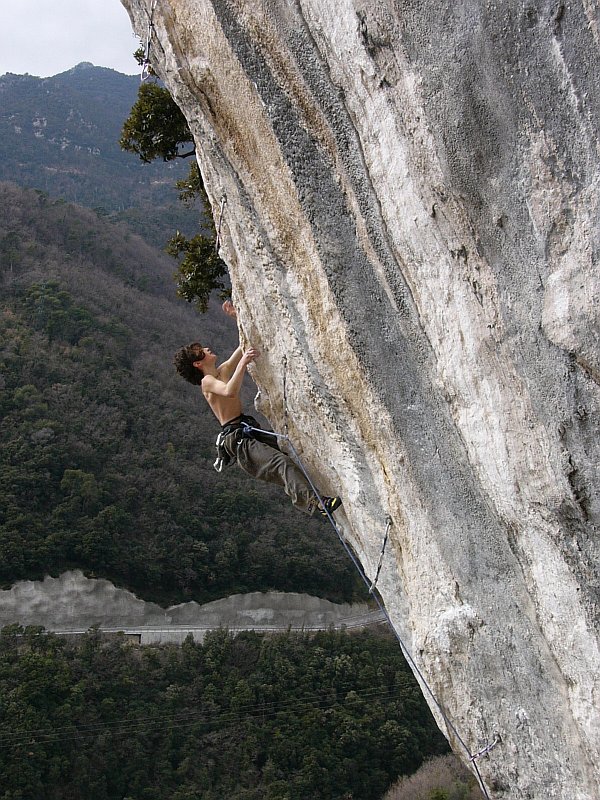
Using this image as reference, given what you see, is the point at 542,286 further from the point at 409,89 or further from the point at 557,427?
the point at 409,89

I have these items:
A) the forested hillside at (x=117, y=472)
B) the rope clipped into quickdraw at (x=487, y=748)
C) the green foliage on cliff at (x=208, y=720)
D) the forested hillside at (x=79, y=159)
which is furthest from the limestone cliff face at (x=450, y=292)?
the forested hillside at (x=79, y=159)

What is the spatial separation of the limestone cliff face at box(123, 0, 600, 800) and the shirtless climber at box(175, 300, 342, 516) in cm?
61

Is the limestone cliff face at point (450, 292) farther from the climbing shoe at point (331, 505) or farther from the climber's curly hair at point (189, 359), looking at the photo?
the climber's curly hair at point (189, 359)

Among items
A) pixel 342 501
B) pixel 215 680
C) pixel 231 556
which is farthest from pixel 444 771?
pixel 342 501

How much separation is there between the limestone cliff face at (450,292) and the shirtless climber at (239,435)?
23.8 inches

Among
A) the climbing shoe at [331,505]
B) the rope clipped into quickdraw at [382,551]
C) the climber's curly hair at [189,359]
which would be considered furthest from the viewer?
the climber's curly hair at [189,359]

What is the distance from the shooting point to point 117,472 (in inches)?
1137

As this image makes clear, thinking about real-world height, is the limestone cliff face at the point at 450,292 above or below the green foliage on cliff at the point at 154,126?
below

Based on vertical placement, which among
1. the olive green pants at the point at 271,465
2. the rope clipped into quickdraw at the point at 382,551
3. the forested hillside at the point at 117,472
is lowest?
the forested hillside at the point at 117,472

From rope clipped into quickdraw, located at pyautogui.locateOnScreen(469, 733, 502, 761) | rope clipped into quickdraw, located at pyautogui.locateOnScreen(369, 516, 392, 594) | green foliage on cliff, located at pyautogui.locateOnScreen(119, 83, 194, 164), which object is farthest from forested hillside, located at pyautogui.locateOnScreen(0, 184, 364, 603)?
rope clipped into quickdraw, located at pyautogui.locateOnScreen(469, 733, 502, 761)

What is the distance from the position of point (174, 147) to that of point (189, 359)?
14.9 feet

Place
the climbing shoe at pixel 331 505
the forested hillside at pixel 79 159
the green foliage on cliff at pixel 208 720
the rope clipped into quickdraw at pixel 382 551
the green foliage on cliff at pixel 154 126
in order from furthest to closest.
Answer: the forested hillside at pixel 79 159
the green foliage on cliff at pixel 208 720
the green foliage on cliff at pixel 154 126
the climbing shoe at pixel 331 505
the rope clipped into quickdraw at pixel 382 551

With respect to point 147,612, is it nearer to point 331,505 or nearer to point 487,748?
point 331,505

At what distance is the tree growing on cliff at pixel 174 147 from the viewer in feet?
32.5
